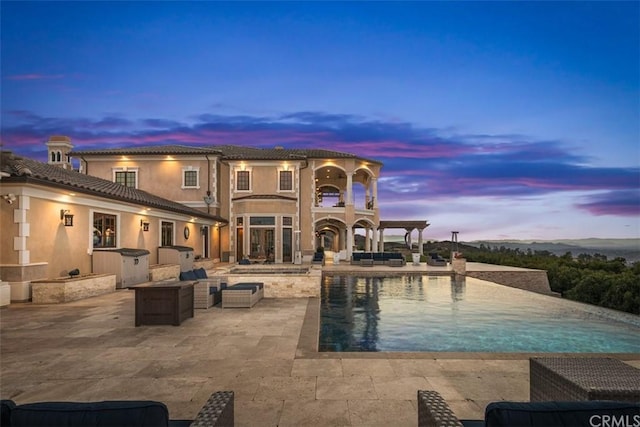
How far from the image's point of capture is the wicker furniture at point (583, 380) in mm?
2551

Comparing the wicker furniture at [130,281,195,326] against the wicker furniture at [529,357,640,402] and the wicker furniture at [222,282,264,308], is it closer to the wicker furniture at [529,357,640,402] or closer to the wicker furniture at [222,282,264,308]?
the wicker furniture at [222,282,264,308]

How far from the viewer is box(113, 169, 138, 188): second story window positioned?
25.5 m

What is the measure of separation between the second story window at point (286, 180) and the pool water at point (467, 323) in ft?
44.7

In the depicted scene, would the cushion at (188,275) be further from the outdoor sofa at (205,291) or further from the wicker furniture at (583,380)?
the wicker furniture at (583,380)

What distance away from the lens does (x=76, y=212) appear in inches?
474

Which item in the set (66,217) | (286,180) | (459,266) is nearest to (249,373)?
(66,217)

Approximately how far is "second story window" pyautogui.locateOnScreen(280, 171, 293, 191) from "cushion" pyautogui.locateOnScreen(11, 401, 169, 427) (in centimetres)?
2437

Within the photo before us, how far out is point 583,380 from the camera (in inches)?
107

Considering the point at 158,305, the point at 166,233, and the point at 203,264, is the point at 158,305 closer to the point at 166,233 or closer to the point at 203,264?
the point at 166,233

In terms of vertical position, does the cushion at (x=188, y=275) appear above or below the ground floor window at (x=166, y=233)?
below

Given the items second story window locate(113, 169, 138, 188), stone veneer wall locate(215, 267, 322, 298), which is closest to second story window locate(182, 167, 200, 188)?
second story window locate(113, 169, 138, 188)

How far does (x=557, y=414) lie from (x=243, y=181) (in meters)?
25.3

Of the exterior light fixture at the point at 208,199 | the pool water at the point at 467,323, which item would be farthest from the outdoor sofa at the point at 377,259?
the exterior light fixture at the point at 208,199

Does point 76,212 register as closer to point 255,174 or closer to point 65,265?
point 65,265
